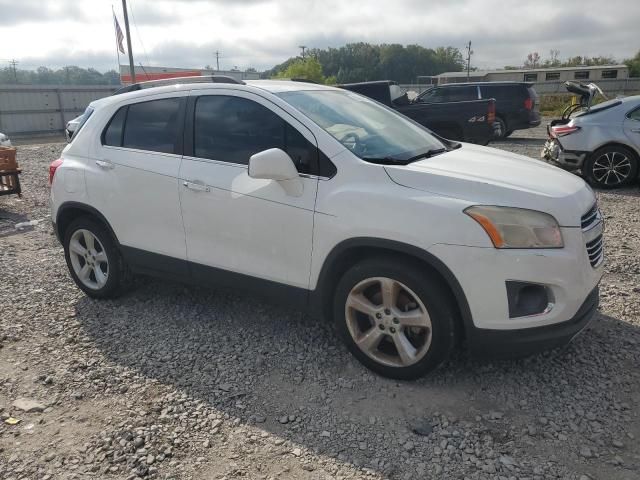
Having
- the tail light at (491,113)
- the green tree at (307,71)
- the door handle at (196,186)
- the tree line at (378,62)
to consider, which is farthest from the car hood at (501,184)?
the tree line at (378,62)

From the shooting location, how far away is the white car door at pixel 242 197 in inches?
132

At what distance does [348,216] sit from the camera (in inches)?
123

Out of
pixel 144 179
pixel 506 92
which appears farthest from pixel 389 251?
pixel 506 92

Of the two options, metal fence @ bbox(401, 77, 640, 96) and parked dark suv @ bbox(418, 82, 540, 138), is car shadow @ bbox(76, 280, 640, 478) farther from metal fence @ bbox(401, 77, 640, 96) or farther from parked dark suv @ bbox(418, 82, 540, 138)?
metal fence @ bbox(401, 77, 640, 96)

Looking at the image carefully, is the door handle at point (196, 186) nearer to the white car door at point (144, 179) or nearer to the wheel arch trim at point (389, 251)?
the white car door at point (144, 179)

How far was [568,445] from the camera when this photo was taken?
2715mm

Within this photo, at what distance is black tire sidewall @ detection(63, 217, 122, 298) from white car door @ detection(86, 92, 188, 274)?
193 mm

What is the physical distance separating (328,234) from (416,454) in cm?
131

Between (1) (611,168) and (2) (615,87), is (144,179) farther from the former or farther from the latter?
(2) (615,87)

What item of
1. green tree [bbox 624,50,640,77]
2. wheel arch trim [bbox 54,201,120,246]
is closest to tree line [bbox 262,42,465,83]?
green tree [bbox 624,50,640,77]

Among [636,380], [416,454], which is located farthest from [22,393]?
[636,380]

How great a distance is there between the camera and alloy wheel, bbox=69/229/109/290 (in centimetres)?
458

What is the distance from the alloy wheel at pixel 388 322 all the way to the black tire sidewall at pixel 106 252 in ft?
7.42

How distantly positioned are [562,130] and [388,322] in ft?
24.1
